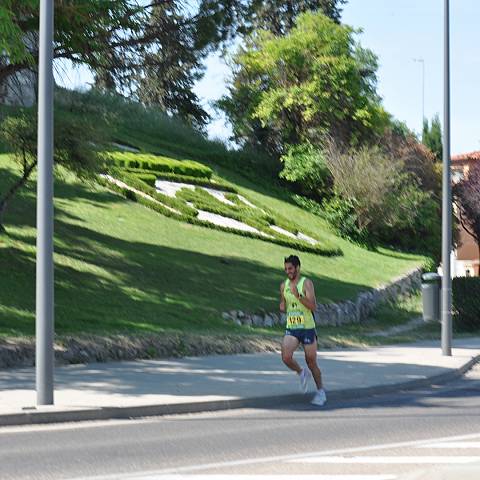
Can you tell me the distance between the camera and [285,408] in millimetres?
15828

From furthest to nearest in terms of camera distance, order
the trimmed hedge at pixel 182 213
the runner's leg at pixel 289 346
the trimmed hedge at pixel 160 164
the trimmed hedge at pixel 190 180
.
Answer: the trimmed hedge at pixel 160 164, the trimmed hedge at pixel 190 180, the trimmed hedge at pixel 182 213, the runner's leg at pixel 289 346

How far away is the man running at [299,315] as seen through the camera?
51.4 ft

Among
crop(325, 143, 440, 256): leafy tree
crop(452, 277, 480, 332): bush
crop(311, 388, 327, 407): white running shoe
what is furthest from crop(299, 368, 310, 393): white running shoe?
crop(325, 143, 440, 256): leafy tree

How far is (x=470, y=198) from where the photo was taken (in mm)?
62938

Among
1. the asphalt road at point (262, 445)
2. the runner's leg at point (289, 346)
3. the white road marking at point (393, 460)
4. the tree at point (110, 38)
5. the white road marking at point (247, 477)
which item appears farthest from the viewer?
the tree at point (110, 38)

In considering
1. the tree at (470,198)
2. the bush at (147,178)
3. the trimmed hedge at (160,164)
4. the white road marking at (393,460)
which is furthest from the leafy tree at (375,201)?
the white road marking at (393,460)

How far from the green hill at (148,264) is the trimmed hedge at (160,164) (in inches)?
50.5

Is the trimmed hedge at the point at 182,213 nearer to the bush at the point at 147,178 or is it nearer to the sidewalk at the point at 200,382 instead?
the bush at the point at 147,178

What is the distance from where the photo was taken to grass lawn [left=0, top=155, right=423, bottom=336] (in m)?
26.0

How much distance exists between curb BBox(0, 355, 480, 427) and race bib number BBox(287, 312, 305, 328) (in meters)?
1.10

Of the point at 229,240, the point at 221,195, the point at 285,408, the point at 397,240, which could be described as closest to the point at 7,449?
the point at 285,408

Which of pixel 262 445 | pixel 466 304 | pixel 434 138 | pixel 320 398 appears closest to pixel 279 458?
pixel 262 445

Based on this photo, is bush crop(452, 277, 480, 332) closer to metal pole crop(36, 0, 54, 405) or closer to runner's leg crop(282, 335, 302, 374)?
runner's leg crop(282, 335, 302, 374)

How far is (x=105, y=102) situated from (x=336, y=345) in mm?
9152
